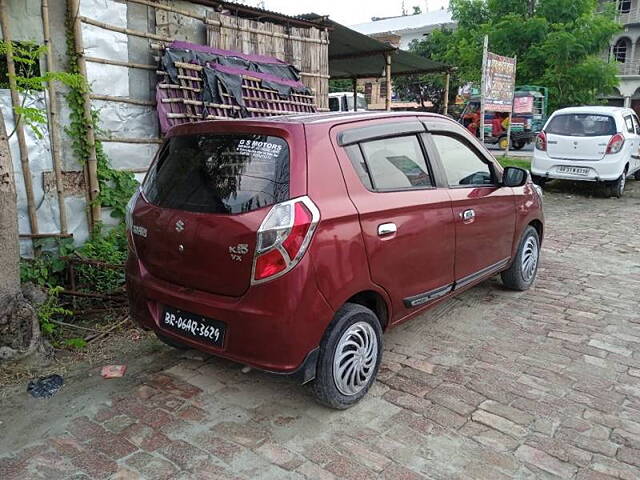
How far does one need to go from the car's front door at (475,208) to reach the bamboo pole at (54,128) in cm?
366

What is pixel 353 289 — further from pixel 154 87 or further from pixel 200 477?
pixel 154 87

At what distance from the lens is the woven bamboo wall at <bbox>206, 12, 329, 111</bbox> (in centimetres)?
685

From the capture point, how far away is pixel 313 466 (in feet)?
8.52

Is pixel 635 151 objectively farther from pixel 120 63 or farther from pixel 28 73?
pixel 28 73

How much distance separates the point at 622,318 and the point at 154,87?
5304 millimetres

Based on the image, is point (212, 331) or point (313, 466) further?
point (212, 331)

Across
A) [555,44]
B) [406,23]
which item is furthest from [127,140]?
[406,23]

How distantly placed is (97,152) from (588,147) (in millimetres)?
A: 8435

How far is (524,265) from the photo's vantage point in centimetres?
504

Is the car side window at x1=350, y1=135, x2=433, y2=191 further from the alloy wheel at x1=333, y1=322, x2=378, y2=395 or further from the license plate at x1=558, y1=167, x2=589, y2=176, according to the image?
the license plate at x1=558, y1=167, x2=589, y2=176

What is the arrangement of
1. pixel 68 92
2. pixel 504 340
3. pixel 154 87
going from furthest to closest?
pixel 154 87
pixel 68 92
pixel 504 340

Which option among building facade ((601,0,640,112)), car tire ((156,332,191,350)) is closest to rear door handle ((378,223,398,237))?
car tire ((156,332,191,350))

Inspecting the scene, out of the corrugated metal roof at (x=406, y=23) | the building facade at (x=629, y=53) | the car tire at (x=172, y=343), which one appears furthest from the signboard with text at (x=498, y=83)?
the corrugated metal roof at (x=406, y=23)

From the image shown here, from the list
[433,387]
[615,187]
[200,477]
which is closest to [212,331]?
[200,477]
